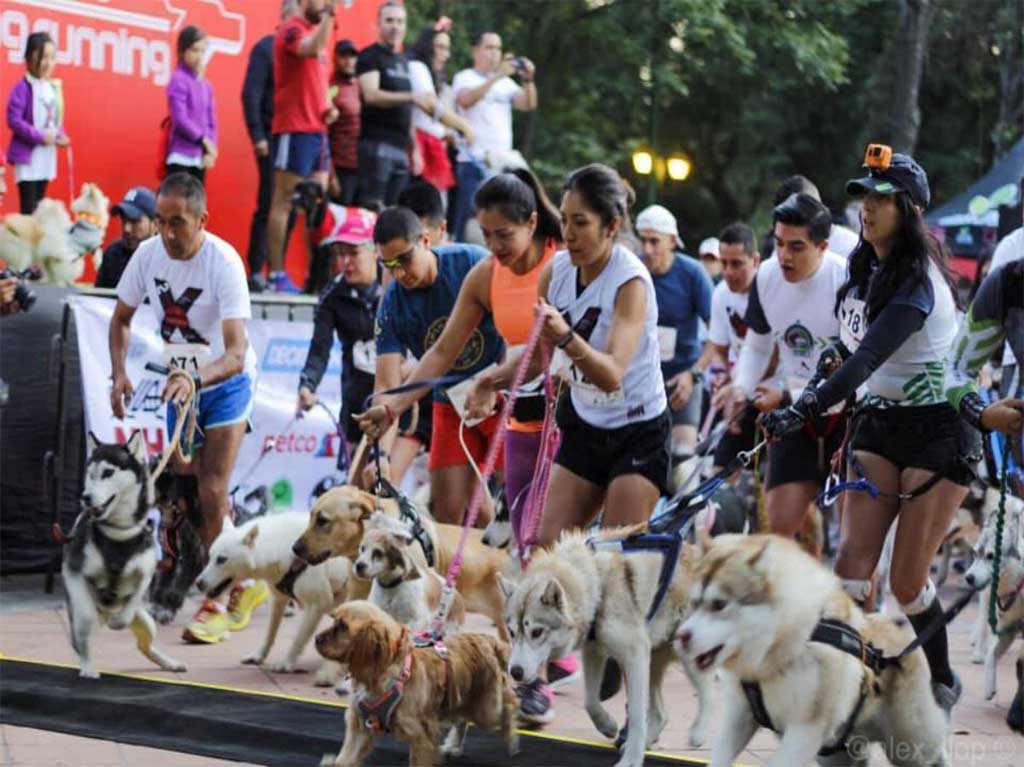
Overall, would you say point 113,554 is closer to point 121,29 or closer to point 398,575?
point 398,575

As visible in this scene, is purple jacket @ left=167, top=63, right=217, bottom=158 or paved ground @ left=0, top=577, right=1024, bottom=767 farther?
purple jacket @ left=167, top=63, right=217, bottom=158

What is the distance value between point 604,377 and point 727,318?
4.83m

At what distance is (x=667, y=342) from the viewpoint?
1124cm

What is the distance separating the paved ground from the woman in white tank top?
1.01 m

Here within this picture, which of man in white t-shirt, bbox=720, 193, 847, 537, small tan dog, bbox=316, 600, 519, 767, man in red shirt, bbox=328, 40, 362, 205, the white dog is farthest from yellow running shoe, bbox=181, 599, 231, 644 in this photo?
man in red shirt, bbox=328, 40, 362, 205

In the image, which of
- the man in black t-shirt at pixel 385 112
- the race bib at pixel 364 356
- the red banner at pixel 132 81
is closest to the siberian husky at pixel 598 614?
the race bib at pixel 364 356

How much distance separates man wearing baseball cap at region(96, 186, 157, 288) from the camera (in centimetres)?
1117

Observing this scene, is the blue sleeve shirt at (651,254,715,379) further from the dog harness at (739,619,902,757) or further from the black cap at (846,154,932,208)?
the dog harness at (739,619,902,757)

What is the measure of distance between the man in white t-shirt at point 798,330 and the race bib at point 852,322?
1024mm

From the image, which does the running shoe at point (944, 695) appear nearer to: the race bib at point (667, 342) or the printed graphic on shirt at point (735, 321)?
the printed graphic on shirt at point (735, 321)

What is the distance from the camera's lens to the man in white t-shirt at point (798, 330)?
7.60 meters

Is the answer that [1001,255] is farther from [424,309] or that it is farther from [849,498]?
[424,309]

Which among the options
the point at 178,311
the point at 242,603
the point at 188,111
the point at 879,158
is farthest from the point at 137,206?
the point at 879,158

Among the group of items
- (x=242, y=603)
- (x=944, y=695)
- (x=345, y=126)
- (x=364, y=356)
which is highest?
(x=345, y=126)
